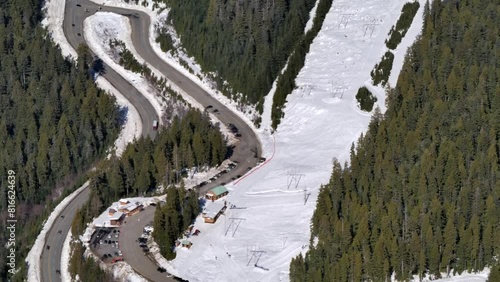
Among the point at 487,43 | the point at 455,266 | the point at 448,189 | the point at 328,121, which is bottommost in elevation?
the point at 455,266

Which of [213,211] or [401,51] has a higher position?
[401,51]

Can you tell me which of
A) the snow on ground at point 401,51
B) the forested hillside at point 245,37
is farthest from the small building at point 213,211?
Answer: the snow on ground at point 401,51

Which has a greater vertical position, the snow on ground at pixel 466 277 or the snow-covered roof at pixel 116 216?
the snow-covered roof at pixel 116 216

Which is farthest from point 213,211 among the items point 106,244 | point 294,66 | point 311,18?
point 311,18

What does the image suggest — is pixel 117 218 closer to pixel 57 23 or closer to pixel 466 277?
pixel 466 277

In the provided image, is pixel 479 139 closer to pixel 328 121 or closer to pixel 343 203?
pixel 343 203

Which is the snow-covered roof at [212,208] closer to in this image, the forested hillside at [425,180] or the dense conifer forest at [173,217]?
the dense conifer forest at [173,217]

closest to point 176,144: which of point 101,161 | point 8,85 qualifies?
point 101,161
